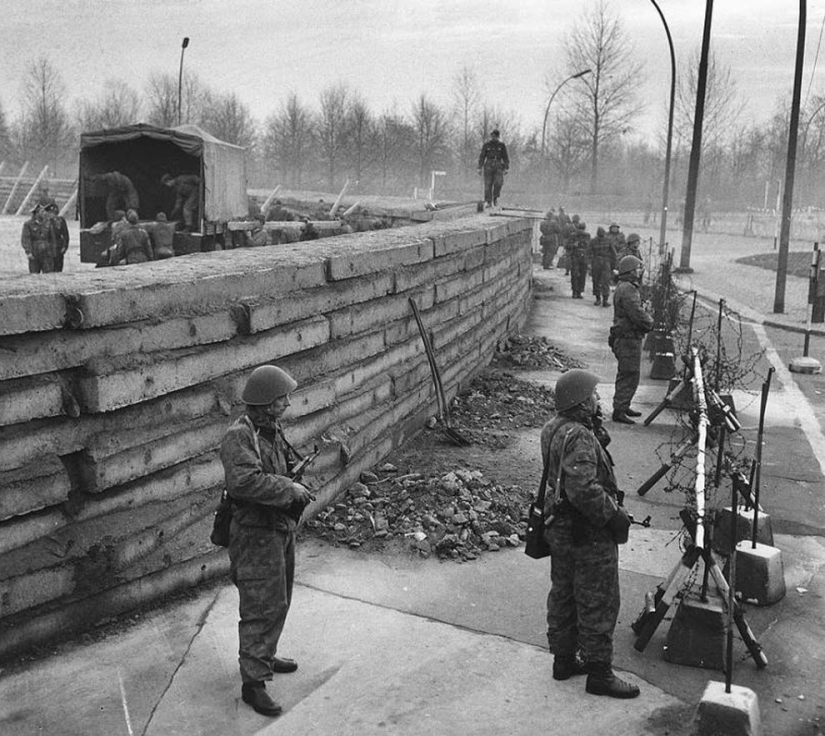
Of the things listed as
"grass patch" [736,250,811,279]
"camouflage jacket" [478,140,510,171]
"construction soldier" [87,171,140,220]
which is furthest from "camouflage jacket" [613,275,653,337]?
"grass patch" [736,250,811,279]

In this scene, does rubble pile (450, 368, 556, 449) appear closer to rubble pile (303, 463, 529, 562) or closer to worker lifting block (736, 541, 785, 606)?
rubble pile (303, 463, 529, 562)

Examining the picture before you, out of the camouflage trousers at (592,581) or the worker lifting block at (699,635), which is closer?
the camouflage trousers at (592,581)

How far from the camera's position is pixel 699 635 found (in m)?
5.11

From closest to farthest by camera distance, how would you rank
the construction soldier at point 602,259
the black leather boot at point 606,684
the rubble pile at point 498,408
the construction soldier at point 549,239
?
the black leather boot at point 606,684, the rubble pile at point 498,408, the construction soldier at point 602,259, the construction soldier at point 549,239

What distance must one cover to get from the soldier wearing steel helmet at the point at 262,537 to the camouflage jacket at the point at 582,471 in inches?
46.5

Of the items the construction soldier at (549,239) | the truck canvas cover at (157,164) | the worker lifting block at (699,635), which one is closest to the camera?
the worker lifting block at (699,635)

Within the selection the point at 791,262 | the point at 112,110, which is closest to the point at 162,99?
the point at 112,110

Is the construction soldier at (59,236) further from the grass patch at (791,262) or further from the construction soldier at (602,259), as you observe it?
the grass patch at (791,262)

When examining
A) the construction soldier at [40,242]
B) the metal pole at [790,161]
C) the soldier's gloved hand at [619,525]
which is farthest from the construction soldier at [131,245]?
the soldier's gloved hand at [619,525]

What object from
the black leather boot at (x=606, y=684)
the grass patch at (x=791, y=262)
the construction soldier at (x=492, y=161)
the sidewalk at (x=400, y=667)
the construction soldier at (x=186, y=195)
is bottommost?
the sidewalk at (x=400, y=667)

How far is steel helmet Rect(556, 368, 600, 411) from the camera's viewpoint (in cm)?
474

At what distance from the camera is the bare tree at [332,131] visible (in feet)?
198

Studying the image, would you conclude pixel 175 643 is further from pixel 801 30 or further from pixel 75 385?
pixel 801 30

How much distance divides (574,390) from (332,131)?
58352mm
